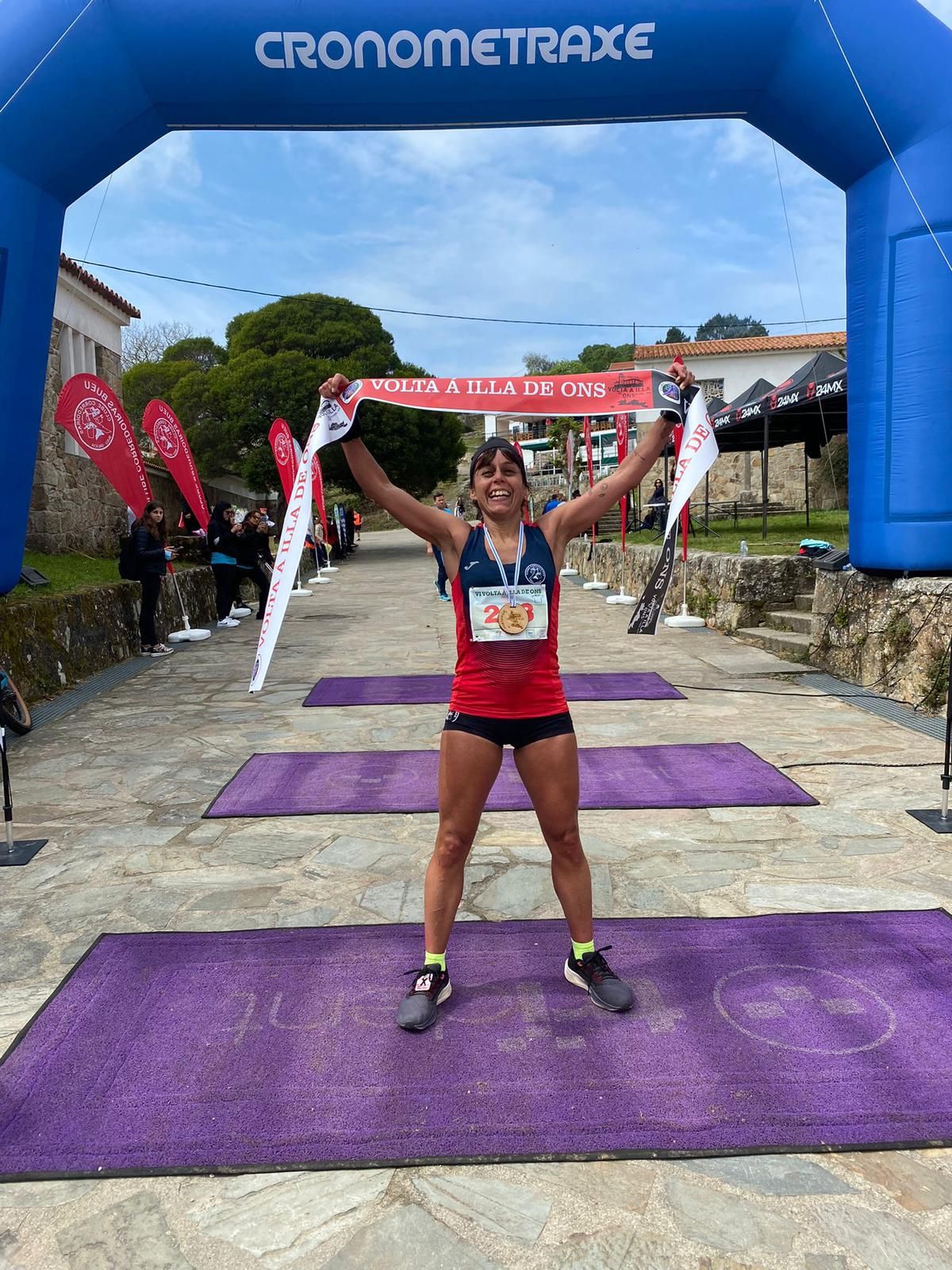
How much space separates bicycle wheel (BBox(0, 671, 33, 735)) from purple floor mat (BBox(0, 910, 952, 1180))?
5.35 feet

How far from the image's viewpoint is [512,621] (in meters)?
2.75

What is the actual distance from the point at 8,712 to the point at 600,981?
3.57m

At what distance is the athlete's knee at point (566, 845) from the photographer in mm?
2795

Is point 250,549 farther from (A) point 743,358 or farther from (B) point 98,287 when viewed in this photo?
(A) point 743,358

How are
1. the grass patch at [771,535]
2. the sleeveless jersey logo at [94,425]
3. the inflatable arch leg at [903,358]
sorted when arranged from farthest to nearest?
the grass patch at [771,535], the sleeveless jersey logo at [94,425], the inflatable arch leg at [903,358]

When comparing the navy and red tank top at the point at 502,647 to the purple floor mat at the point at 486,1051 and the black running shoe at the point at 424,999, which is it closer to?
the black running shoe at the point at 424,999

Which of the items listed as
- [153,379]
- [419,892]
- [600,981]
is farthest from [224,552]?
[153,379]

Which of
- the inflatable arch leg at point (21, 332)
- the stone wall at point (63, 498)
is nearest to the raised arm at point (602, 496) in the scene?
the inflatable arch leg at point (21, 332)

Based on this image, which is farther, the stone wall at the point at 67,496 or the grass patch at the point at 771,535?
the grass patch at the point at 771,535

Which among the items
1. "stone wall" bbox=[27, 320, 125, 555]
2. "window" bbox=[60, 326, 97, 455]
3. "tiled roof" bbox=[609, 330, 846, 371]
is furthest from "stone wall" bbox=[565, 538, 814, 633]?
"tiled roof" bbox=[609, 330, 846, 371]

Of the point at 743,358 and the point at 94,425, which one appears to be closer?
the point at 94,425

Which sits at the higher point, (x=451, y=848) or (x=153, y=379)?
(x=153, y=379)

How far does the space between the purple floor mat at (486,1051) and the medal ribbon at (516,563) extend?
1.32 metres

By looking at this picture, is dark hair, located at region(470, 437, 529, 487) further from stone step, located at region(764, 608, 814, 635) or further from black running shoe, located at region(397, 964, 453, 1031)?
stone step, located at region(764, 608, 814, 635)
